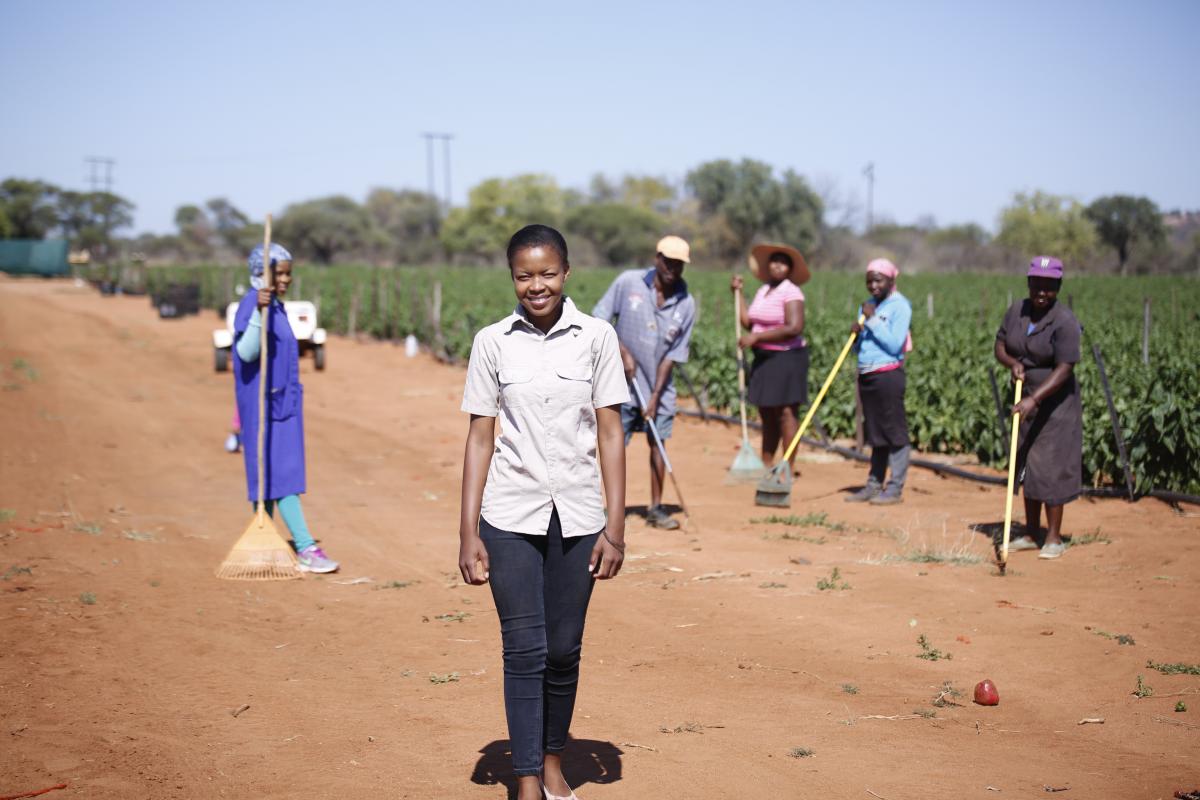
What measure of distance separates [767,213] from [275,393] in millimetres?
68800

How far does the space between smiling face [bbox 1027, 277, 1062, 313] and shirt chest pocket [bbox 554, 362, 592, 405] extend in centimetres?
458

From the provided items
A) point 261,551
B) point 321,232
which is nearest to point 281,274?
point 261,551

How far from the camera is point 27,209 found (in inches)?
3728

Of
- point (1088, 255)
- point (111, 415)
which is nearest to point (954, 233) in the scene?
point (1088, 255)

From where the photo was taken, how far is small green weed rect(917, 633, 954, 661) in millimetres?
5746

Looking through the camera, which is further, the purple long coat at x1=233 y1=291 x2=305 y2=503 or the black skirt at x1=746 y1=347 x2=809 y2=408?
the black skirt at x1=746 y1=347 x2=809 y2=408

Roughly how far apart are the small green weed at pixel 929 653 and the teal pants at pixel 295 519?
12.1 feet

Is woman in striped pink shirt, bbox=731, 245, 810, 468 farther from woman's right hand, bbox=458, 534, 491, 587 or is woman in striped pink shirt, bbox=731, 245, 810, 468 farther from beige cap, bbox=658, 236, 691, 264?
woman's right hand, bbox=458, 534, 491, 587

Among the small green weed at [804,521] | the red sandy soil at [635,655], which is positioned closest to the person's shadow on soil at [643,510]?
the red sandy soil at [635,655]

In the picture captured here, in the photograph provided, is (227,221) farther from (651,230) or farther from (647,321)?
(647,321)

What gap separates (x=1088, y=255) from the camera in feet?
288

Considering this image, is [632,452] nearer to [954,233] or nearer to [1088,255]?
[1088,255]

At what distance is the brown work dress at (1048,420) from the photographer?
761 centimetres

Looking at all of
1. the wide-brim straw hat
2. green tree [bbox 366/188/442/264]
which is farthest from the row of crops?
green tree [bbox 366/188/442/264]
